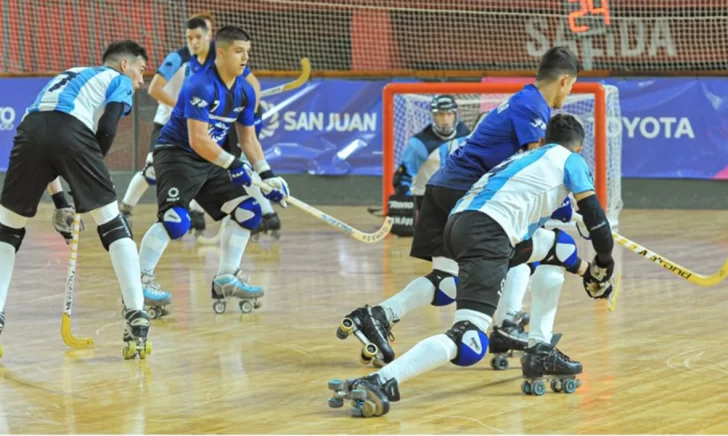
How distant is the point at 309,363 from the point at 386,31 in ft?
32.4

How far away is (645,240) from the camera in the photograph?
35.0ft

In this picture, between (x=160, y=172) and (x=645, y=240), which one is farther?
(x=645, y=240)

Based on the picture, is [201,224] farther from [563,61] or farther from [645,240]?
[563,61]

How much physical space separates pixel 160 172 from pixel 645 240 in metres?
4.81

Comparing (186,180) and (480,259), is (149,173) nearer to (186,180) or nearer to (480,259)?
(186,180)

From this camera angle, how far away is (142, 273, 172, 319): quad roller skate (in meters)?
7.10

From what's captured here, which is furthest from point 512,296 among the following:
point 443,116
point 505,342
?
point 443,116

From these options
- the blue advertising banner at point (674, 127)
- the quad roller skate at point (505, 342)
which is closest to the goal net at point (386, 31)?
the blue advertising banner at point (674, 127)

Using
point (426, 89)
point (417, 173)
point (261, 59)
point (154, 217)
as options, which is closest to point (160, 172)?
point (417, 173)

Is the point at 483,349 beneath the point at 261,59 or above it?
beneath

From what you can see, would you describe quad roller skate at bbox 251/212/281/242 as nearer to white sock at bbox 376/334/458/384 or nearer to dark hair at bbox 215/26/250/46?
dark hair at bbox 215/26/250/46

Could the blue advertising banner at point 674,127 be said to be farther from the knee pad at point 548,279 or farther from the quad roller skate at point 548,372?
the quad roller skate at point 548,372

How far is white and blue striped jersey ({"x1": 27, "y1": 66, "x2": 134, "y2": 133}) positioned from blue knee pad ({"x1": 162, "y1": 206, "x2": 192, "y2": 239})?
1.07m

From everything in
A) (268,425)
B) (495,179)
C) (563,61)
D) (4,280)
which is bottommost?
(268,425)
